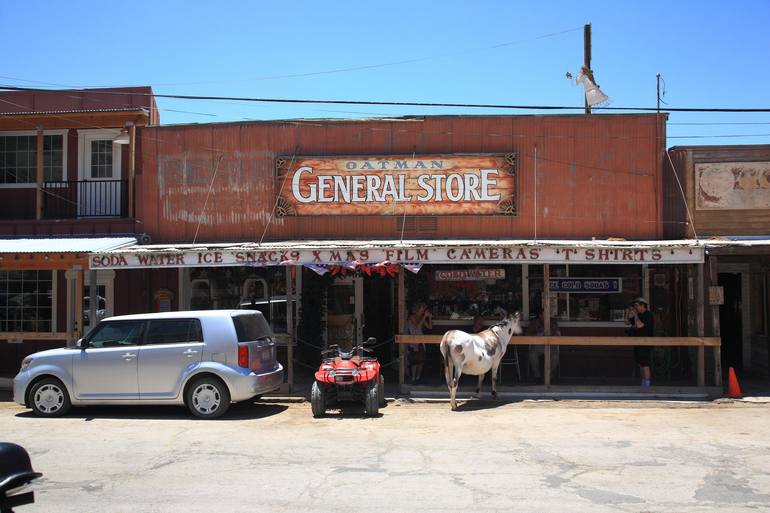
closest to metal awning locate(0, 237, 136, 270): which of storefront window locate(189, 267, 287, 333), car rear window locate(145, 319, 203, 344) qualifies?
storefront window locate(189, 267, 287, 333)

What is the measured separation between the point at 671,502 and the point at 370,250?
294 inches

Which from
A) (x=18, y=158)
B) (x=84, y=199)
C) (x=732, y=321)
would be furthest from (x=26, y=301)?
(x=732, y=321)

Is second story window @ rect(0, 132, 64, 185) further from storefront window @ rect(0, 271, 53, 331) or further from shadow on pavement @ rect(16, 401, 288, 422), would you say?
shadow on pavement @ rect(16, 401, 288, 422)

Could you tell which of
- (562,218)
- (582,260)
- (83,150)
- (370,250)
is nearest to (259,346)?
(370,250)

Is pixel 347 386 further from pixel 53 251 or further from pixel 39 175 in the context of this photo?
pixel 39 175

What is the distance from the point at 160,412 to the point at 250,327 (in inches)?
89.5

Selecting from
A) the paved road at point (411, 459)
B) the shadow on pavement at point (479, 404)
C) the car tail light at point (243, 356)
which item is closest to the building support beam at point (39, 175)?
the paved road at point (411, 459)

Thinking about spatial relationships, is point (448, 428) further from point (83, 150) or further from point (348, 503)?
point (83, 150)

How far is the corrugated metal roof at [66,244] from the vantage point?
1355cm

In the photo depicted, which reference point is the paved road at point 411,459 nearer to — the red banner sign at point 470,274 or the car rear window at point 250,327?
the car rear window at point 250,327

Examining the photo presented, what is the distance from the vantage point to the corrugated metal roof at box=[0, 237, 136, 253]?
44.4ft

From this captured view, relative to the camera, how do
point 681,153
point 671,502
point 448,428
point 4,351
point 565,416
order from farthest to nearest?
point 4,351
point 681,153
point 565,416
point 448,428
point 671,502

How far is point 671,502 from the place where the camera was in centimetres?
636

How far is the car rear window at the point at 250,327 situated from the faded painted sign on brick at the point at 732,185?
9.12 m
